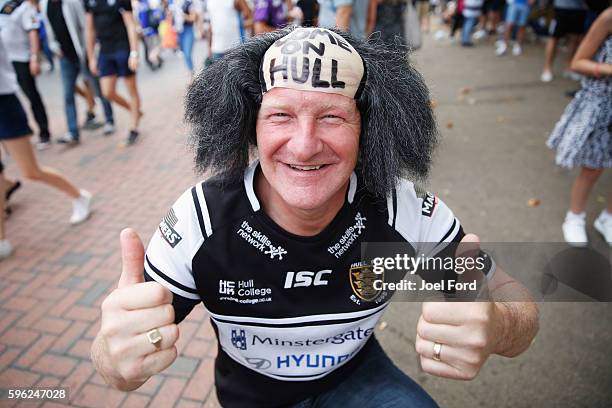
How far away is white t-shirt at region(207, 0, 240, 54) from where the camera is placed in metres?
4.78

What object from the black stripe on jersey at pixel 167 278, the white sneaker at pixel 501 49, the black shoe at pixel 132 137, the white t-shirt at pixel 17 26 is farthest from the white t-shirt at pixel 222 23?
the white sneaker at pixel 501 49

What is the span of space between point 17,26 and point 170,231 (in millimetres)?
5317

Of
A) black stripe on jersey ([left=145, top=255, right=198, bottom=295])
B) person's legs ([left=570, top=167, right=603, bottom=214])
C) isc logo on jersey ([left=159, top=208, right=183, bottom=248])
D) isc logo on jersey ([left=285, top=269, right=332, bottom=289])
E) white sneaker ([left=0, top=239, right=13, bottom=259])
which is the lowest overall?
white sneaker ([left=0, top=239, right=13, bottom=259])

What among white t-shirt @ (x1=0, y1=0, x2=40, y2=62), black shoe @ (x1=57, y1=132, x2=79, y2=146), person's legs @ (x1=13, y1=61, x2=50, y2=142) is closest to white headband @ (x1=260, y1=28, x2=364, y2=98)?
white t-shirt @ (x1=0, y1=0, x2=40, y2=62)

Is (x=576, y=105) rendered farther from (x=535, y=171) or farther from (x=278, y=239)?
(x=278, y=239)

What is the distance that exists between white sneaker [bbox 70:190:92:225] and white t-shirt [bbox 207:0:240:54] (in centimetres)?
224

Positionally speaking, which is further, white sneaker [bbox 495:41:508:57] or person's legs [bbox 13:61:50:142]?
white sneaker [bbox 495:41:508:57]

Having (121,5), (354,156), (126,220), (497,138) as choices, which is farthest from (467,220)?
(121,5)

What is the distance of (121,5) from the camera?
5.35 meters

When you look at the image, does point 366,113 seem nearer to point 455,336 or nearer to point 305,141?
point 305,141

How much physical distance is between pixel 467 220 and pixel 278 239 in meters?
2.71

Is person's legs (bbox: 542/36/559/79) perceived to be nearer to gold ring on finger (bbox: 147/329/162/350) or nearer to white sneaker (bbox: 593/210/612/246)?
white sneaker (bbox: 593/210/612/246)

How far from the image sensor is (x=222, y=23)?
4.84 metres

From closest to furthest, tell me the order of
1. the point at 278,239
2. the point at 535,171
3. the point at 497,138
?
the point at 278,239 → the point at 535,171 → the point at 497,138
